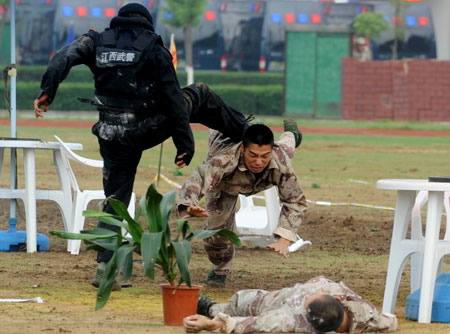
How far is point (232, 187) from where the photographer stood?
8203mm

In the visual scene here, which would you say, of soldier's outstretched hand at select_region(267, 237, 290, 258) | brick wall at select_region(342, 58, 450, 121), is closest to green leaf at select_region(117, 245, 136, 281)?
soldier's outstretched hand at select_region(267, 237, 290, 258)

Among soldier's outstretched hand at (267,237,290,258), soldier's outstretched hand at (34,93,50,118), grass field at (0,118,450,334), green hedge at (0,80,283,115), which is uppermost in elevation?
soldier's outstretched hand at (34,93,50,118)

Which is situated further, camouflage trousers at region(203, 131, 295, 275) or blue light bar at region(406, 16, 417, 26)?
blue light bar at region(406, 16, 417, 26)

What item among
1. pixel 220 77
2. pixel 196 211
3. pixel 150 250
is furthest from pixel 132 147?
pixel 220 77

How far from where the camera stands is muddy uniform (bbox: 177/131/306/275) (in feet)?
24.8

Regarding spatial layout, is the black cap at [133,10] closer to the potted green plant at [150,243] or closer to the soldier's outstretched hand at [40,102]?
the soldier's outstretched hand at [40,102]

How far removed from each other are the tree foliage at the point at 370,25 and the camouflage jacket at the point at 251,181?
4003 centimetres

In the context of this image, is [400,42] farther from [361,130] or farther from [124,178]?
[124,178]

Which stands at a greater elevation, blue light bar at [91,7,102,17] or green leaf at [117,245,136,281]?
blue light bar at [91,7,102,17]

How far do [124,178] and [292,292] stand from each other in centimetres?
230

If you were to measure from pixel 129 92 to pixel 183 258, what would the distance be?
6.36 ft

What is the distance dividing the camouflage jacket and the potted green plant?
62 centimetres

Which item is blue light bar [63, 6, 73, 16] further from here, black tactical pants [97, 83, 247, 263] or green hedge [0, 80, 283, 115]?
black tactical pants [97, 83, 247, 263]

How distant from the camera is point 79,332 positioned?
6.38 m
